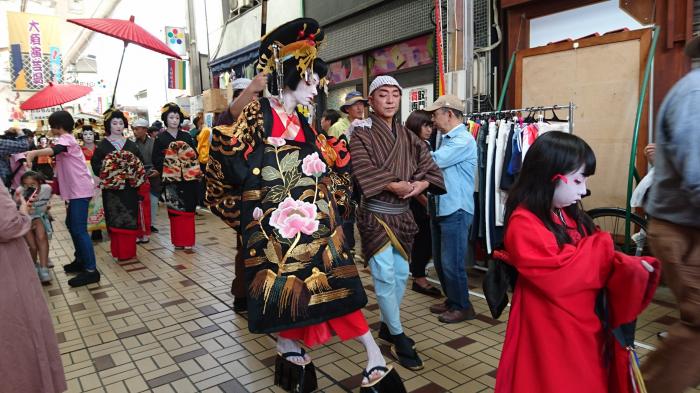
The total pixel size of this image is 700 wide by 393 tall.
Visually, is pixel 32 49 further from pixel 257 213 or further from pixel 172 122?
pixel 257 213

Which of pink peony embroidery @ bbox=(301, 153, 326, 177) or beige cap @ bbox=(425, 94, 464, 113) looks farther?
beige cap @ bbox=(425, 94, 464, 113)

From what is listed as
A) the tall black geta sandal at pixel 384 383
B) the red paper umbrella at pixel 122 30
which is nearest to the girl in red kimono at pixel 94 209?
the red paper umbrella at pixel 122 30

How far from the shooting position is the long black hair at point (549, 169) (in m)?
1.85

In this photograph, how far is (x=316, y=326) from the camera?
8.28 ft

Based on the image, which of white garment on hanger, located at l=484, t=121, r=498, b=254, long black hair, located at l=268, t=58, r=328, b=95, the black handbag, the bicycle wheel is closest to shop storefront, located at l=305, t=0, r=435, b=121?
white garment on hanger, located at l=484, t=121, r=498, b=254

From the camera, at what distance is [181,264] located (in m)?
5.68

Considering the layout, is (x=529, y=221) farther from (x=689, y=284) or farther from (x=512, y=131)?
(x=512, y=131)

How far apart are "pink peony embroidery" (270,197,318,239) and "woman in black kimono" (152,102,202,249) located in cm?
382

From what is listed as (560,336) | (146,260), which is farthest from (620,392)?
(146,260)

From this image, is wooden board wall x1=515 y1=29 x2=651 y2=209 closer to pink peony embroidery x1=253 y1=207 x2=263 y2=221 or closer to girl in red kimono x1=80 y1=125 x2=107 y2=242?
pink peony embroidery x1=253 y1=207 x2=263 y2=221

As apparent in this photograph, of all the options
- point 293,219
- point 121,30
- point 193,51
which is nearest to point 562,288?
point 293,219

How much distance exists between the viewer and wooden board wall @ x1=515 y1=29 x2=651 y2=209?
14.5ft

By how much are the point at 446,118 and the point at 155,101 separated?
16.9 metres

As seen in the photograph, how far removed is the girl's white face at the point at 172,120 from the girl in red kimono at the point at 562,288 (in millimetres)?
4882
